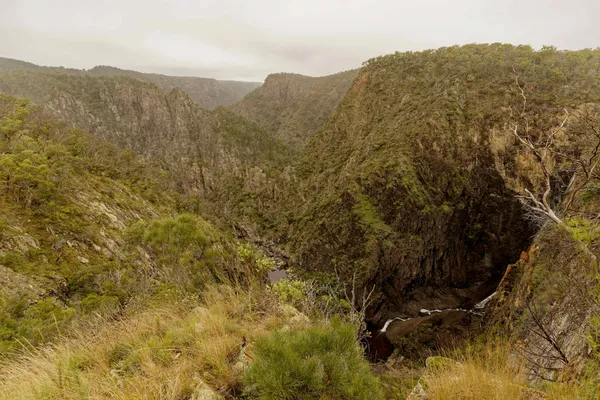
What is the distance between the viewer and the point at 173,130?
13438 centimetres

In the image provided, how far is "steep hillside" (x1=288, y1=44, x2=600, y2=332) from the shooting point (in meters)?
52.8

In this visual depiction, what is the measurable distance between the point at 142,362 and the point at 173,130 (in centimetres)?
14401

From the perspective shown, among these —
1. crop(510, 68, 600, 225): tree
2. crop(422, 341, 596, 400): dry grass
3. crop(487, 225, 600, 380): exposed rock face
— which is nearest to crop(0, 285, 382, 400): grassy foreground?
crop(422, 341, 596, 400): dry grass

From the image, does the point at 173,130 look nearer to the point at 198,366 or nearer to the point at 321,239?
the point at 321,239

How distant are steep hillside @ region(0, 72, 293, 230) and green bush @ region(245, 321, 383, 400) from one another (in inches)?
3776

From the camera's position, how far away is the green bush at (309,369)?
319cm

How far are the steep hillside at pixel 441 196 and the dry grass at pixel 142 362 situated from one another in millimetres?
46772

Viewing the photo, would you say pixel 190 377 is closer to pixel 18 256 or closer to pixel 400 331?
pixel 18 256

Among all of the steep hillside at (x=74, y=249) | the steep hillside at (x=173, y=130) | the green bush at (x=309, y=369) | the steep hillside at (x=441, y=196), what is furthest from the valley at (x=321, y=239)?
the steep hillside at (x=173, y=130)

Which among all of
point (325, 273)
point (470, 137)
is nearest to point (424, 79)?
point (470, 137)

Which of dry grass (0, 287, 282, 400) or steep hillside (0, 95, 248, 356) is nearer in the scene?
dry grass (0, 287, 282, 400)

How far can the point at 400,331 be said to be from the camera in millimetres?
43188

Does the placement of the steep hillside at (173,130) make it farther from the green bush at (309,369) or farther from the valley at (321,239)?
the green bush at (309,369)

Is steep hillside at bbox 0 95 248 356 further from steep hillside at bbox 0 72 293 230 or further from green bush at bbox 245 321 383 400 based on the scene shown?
steep hillside at bbox 0 72 293 230
